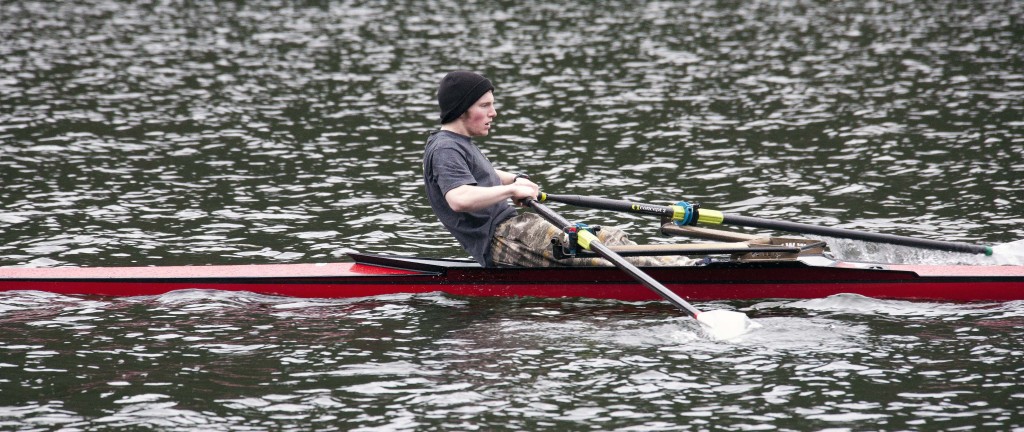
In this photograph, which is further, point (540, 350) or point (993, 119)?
point (993, 119)

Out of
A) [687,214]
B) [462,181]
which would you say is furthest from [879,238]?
[462,181]

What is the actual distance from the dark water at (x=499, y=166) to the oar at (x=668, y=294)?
0.15 metres

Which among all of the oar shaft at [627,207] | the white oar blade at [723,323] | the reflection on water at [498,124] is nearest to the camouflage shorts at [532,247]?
the oar shaft at [627,207]

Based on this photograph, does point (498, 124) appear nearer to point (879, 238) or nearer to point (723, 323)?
point (879, 238)

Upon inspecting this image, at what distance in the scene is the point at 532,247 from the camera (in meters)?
9.80

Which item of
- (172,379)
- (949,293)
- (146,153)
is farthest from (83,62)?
(949,293)

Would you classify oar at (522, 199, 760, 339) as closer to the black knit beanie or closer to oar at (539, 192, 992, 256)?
oar at (539, 192, 992, 256)

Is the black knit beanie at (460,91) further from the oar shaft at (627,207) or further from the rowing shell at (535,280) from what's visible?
the rowing shell at (535,280)

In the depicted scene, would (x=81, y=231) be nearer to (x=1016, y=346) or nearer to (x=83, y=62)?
(x=1016, y=346)

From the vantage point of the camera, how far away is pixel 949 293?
31.5 feet

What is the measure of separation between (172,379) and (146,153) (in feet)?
28.6

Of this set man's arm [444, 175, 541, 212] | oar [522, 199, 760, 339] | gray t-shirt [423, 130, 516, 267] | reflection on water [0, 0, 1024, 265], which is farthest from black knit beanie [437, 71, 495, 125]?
reflection on water [0, 0, 1024, 265]

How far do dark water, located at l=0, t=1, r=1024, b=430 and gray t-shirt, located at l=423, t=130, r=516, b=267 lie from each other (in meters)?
0.59

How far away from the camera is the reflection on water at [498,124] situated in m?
13.0
